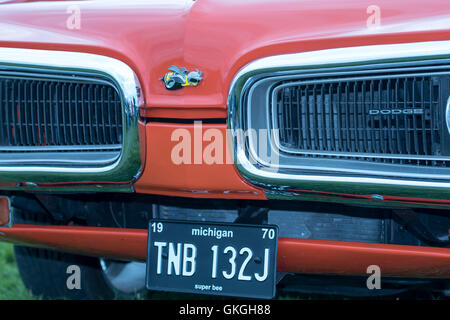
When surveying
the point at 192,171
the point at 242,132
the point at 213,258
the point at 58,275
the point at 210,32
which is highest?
the point at 210,32

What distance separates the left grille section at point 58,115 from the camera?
254 centimetres

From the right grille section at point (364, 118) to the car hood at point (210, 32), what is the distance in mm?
144

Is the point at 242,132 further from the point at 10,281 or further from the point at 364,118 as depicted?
the point at 10,281

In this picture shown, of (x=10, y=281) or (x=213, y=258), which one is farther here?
(x=10, y=281)

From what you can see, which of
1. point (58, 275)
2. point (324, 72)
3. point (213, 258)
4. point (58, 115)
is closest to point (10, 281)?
point (58, 275)

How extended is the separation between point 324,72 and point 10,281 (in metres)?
2.50

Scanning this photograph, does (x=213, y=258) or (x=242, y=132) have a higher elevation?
(x=242, y=132)

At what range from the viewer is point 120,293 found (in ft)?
11.8

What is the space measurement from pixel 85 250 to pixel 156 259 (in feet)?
1.38

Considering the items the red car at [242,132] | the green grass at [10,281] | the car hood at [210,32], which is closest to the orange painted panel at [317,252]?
the red car at [242,132]

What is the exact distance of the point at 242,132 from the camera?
2.29m

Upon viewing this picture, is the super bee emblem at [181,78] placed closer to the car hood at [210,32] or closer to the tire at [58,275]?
the car hood at [210,32]

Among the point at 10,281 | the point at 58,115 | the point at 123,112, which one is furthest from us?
the point at 10,281
